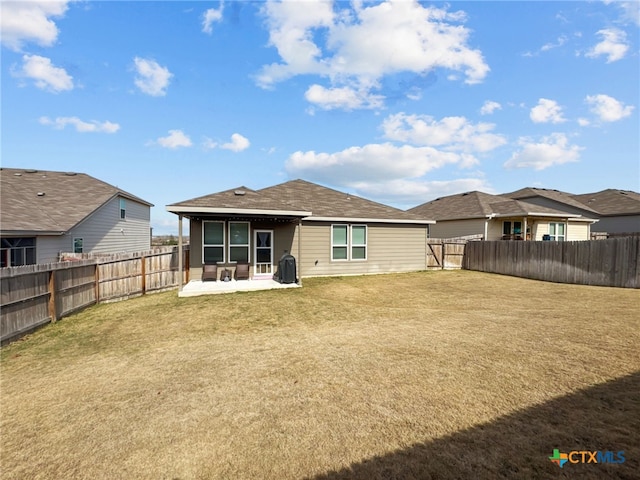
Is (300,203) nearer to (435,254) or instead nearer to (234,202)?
(234,202)

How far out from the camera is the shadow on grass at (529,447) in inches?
102

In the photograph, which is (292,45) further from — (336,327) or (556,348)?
(556,348)

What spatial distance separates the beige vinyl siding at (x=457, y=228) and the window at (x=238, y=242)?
16.8 metres

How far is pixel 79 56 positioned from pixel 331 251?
506 inches

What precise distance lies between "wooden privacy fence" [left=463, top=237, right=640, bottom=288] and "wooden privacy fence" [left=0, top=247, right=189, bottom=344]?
16.2 meters

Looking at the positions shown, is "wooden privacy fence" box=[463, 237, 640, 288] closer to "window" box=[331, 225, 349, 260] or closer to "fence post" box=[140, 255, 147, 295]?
"window" box=[331, 225, 349, 260]

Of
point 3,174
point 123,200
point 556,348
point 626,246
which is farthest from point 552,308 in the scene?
point 3,174

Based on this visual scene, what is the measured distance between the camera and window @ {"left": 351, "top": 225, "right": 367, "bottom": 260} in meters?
15.8

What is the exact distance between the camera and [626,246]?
1195 centimetres

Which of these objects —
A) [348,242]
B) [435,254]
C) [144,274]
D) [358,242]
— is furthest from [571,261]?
[144,274]

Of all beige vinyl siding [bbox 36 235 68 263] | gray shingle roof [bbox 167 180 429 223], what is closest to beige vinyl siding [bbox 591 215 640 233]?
gray shingle roof [bbox 167 180 429 223]

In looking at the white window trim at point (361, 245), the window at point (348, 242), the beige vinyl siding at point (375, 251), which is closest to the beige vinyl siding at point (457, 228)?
the beige vinyl siding at point (375, 251)

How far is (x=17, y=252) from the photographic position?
1381 centimetres

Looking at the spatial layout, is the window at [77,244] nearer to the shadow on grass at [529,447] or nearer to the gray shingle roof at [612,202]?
the shadow on grass at [529,447]
